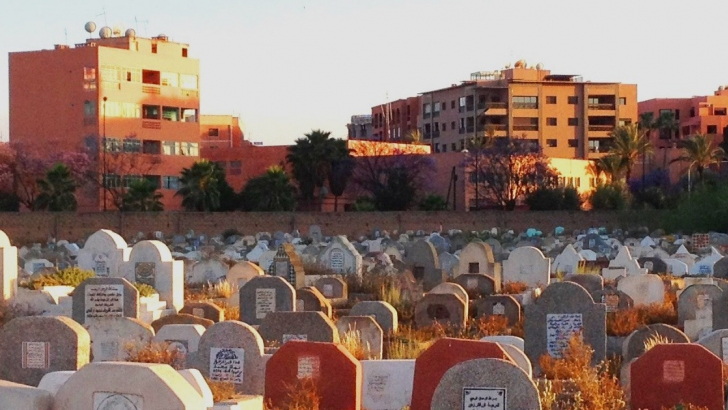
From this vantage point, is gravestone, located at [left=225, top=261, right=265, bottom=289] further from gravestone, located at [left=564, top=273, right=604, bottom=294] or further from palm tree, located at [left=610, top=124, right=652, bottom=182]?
palm tree, located at [left=610, top=124, right=652, bottom=182]

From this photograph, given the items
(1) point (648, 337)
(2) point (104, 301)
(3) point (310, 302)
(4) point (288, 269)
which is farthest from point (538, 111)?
(1) point (648, 337)

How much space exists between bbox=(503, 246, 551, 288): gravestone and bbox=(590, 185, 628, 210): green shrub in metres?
38.9

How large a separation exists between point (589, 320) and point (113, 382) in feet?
26.2

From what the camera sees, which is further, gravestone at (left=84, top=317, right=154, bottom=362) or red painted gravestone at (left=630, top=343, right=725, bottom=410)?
gravestone at (left=84, top=317, right=154, bottom=362)

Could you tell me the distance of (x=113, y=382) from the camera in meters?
7.81

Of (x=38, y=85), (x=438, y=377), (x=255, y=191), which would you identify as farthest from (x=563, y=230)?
(x=438, y=377)

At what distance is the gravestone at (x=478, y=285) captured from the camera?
22.2 m

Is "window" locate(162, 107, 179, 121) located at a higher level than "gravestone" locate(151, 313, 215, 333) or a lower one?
higher

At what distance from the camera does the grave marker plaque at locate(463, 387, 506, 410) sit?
8.55 meters

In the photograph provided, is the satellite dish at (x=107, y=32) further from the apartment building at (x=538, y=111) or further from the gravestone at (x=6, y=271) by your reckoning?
the gravestone at (x=6, y=271)

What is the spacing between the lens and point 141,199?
192ft

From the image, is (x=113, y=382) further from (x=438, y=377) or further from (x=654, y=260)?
(x=654, y=260)

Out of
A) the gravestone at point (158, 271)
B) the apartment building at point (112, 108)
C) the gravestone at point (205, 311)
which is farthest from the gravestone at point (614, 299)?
the apartment building at point (112, 108)

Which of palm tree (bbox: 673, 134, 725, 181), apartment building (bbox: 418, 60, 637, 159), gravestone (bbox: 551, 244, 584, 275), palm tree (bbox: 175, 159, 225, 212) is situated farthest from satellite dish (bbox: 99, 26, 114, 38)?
gravestone (bbox: 551, 244, 584, 275)
